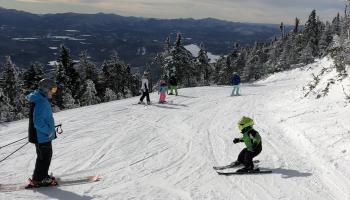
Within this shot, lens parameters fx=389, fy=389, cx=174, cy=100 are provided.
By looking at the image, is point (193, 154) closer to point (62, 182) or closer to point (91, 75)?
point (62, 182)

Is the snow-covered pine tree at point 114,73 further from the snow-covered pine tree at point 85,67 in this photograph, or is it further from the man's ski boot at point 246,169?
the man's ski boot at point 246,169

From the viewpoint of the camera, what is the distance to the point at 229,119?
1752 centimetres

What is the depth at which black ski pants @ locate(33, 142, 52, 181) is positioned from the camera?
841 centimetres

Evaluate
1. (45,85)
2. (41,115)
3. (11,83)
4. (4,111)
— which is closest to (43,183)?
(41,115)

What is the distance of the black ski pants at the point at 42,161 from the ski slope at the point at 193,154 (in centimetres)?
32

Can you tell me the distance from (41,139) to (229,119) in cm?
1062

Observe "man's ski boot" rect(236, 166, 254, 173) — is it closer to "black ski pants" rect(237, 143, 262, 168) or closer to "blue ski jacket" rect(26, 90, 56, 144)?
"black ski pants" rect(237, 143, 262, 168)

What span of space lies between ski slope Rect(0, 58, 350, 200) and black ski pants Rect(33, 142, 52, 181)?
0.32m

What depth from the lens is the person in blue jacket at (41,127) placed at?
8.25 metres

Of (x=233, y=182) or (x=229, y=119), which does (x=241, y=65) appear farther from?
(x=233, y=182)

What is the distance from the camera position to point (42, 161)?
27.8ft

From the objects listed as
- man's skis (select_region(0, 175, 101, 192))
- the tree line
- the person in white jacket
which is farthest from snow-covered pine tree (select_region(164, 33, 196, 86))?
man's skis (select_region(0, 175, 101, 192))

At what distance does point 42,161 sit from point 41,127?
784mm

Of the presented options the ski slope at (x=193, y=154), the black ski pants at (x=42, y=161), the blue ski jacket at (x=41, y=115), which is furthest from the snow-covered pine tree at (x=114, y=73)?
the blue ski jacket at (x=41, y=115)
